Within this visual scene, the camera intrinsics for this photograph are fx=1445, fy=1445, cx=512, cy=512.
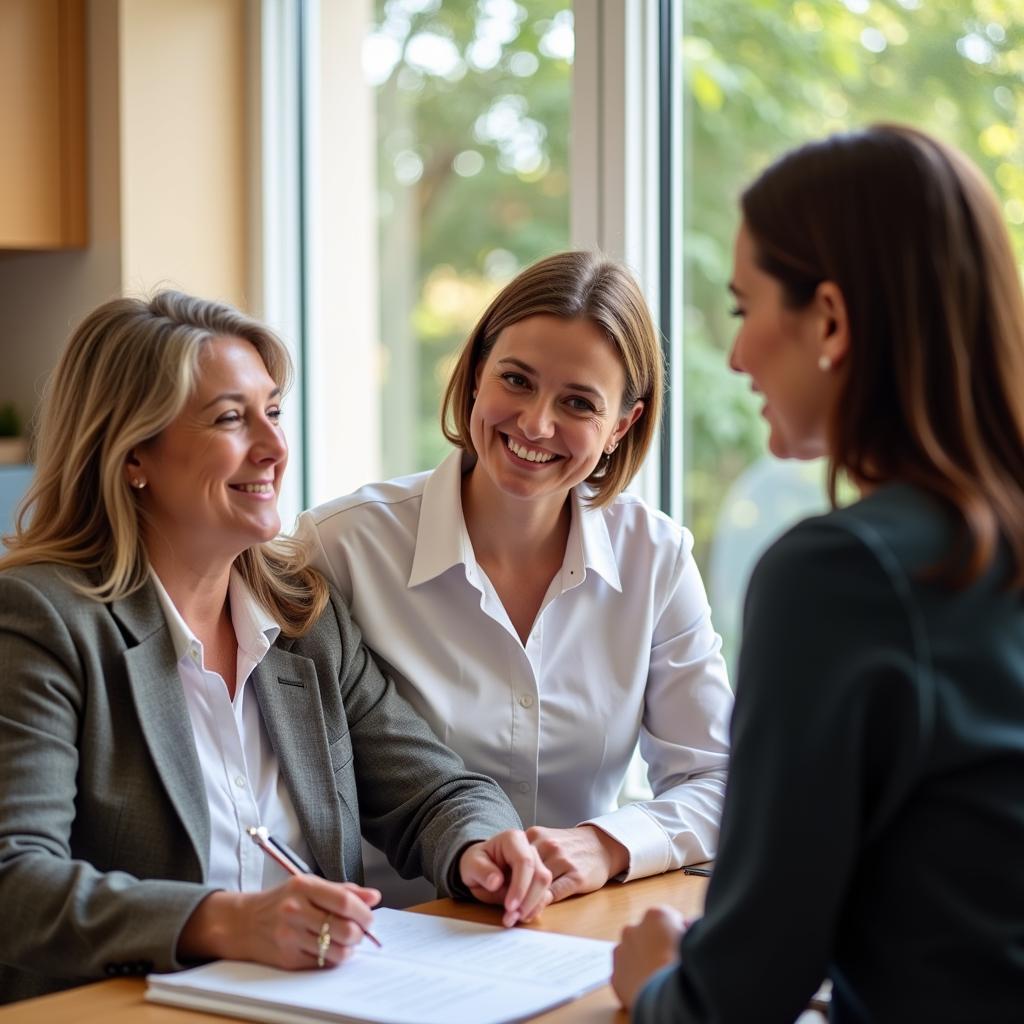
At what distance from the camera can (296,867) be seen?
1626 millimetres

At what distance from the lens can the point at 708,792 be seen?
2.07m

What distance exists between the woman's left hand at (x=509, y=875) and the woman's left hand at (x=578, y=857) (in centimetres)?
4

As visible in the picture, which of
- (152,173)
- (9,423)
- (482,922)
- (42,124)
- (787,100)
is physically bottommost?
(482,922)

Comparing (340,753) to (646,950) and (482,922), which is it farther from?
(646,950)

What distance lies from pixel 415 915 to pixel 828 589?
2.71 ft

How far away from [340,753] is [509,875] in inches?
13.1

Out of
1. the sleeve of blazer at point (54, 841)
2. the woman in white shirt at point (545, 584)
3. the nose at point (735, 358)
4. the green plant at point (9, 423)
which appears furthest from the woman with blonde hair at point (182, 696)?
the green plant at point (9, 423)

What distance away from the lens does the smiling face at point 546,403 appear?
2.10 meters

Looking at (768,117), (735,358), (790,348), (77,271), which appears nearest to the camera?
(790,348)

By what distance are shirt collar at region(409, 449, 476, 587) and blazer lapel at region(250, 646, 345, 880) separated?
314 mm

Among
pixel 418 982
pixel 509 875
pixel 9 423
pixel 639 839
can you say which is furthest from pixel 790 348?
pixel 9 423

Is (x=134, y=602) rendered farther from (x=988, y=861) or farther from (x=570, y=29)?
(x=570, y=29)

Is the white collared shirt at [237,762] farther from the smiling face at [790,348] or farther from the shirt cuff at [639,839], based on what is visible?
the smiling face at [790,348]

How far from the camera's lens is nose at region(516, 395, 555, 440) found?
6.81ft
